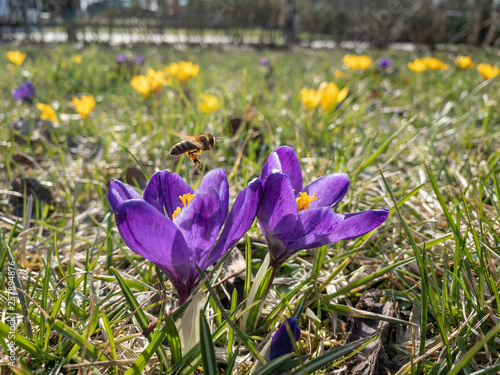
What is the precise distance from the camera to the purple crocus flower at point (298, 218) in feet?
2.48

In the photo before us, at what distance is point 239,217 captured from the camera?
70cm

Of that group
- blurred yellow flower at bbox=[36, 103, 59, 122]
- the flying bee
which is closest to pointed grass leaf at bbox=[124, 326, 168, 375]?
the flying bee

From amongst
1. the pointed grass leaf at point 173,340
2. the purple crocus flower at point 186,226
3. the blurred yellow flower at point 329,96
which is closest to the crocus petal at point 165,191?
the purple crocus flower at point 186,226

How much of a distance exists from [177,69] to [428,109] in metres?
2.13

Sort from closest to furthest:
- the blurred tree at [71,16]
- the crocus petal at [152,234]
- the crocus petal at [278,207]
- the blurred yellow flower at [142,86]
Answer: the crocus petal at [152,234]
the crocus petal at [278,207]
the blurred yellow flower at [142,86]
the blurred tree at [71,16]

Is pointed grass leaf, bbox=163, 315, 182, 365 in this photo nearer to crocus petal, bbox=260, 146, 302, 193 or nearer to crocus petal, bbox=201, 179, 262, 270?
crocus petal, bbox=201, 179, 262, 270

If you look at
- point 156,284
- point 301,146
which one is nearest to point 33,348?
point 156,284

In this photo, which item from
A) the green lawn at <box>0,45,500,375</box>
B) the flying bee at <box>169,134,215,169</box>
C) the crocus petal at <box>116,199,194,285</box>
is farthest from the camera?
the flying bee at <box>169,134,215,169</box>

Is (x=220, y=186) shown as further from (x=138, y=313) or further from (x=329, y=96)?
(x=329, y=96)

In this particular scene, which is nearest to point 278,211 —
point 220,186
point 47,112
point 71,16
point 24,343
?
point 220,186

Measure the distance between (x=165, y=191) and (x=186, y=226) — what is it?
0.55 feet

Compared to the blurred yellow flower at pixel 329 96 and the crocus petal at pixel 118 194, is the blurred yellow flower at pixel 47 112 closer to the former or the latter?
the blurred yellow flower at pixel 329 96

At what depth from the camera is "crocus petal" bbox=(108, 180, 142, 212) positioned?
2.37 feet

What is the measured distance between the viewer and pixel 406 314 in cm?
113
